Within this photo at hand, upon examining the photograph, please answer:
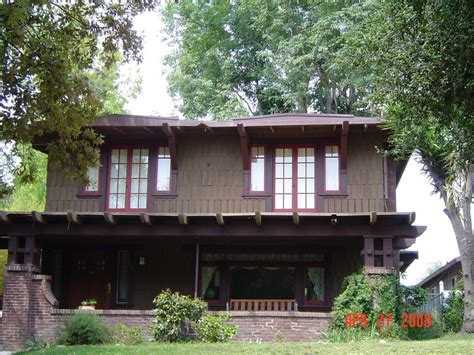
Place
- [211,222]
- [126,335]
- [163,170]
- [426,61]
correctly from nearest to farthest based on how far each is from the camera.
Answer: [426,61], [126,335], [211,222], [163,170]

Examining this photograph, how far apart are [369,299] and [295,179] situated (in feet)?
14.1

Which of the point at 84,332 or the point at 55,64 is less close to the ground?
the point at 55,64

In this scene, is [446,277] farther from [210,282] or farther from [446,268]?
[210,282]

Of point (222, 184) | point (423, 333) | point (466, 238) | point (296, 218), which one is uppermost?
point (222, 184)

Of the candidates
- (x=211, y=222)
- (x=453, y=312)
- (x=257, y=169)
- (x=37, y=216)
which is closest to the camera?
(x=37, y=216)

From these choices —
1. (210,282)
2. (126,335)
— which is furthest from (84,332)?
(210,282)

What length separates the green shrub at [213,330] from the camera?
16.9 m

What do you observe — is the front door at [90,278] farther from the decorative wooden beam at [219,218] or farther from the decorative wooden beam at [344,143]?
the decorative wooden beam at [344,143]

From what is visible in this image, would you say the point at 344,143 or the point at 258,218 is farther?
the point at 344,143

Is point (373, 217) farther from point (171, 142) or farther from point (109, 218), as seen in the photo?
point (109, 218)

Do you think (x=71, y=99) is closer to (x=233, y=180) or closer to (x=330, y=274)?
(x=233, y=180)

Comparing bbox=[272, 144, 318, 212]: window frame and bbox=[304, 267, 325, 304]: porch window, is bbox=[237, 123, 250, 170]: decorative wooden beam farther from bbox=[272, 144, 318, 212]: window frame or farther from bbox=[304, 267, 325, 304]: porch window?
bbox=[304, 267, 325, 304]: porch window

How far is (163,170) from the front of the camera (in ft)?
67.1

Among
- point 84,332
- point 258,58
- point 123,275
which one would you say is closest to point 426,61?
point 84,332
